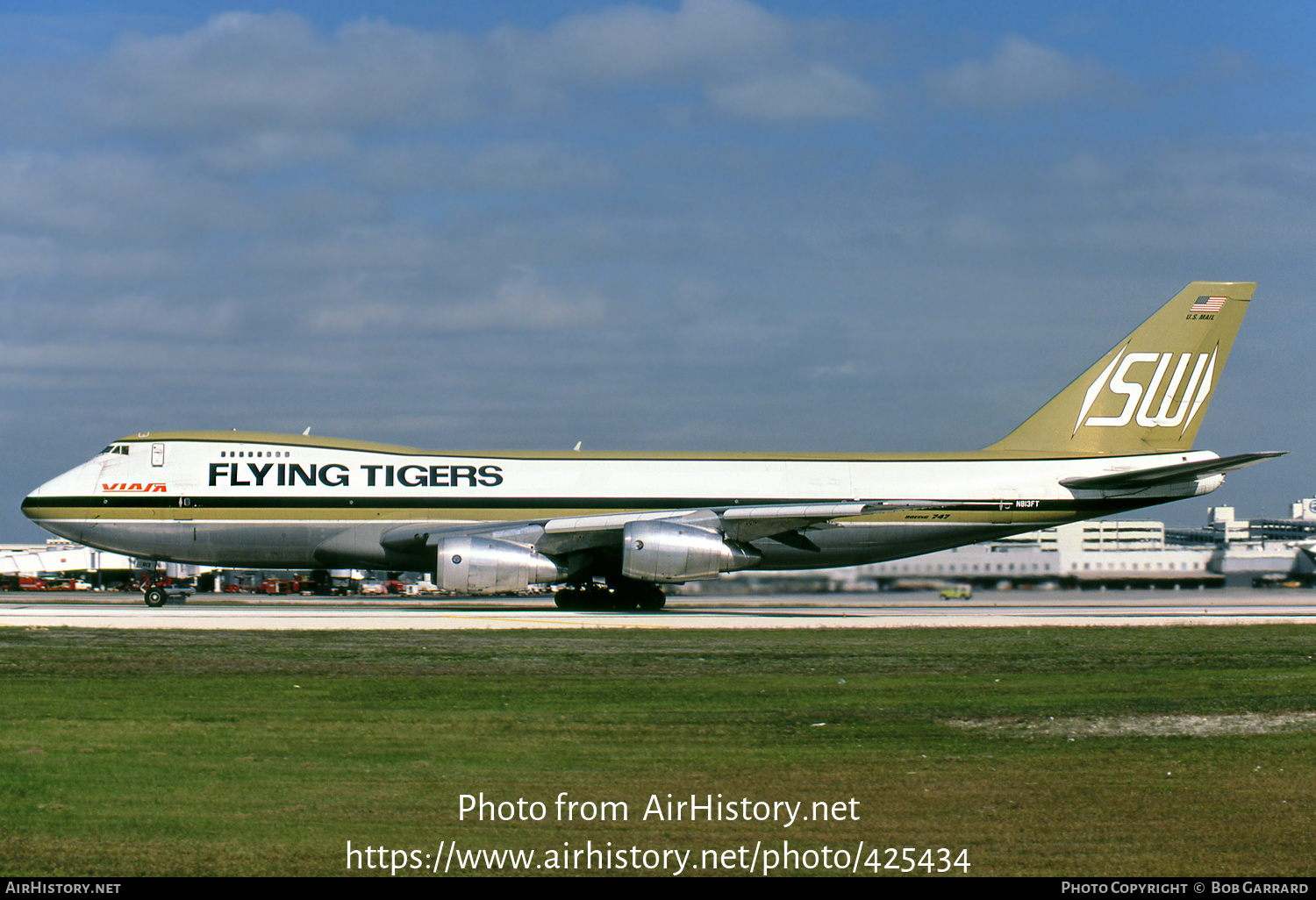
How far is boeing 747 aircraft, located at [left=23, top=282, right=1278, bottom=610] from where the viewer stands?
1299 inches

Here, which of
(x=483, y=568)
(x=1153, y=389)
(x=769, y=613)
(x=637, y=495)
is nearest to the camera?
(x=483, y=568)

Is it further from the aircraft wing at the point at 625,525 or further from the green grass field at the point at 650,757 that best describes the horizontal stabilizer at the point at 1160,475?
the green grass field at the point at 650,757

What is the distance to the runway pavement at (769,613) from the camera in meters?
26.9

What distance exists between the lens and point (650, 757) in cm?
1096

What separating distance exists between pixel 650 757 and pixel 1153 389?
31.3 meters

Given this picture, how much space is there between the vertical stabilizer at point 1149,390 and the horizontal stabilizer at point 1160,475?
5.10ft

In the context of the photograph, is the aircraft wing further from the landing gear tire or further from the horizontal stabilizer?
the horizontal stabilizer

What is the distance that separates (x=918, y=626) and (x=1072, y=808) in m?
17.7

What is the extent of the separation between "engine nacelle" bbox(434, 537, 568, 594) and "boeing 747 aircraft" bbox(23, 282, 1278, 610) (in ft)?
0.50

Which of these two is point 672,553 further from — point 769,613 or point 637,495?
point 637,495

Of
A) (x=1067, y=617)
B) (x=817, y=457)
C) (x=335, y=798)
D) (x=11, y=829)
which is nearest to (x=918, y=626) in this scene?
(x=1067, y=617)

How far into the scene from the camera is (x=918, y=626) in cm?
2634

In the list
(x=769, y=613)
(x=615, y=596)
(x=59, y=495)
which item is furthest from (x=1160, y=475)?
(x=59, y=495)
